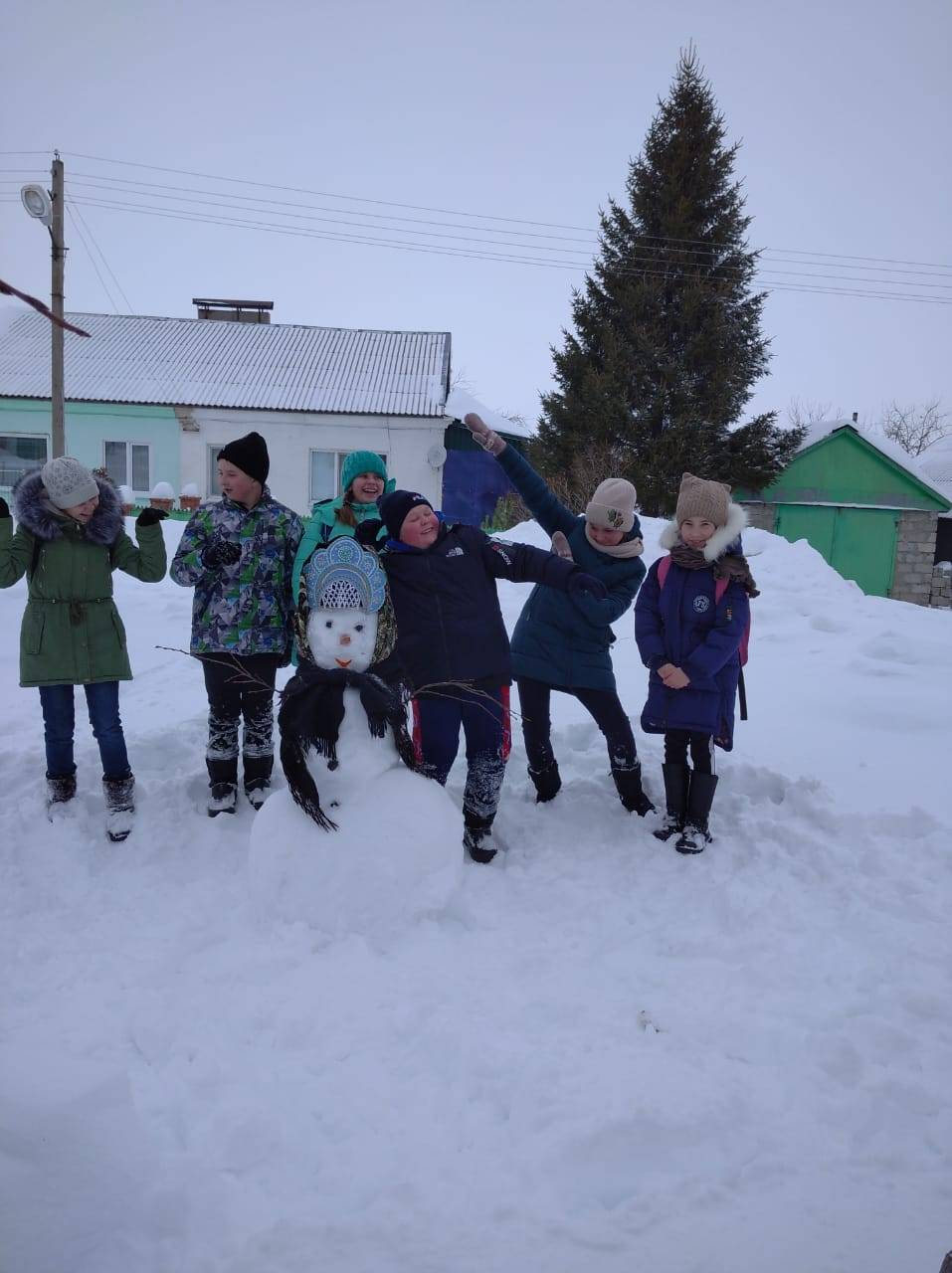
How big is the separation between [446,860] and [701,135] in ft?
61.1

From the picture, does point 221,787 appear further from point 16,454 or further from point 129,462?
point 16,454

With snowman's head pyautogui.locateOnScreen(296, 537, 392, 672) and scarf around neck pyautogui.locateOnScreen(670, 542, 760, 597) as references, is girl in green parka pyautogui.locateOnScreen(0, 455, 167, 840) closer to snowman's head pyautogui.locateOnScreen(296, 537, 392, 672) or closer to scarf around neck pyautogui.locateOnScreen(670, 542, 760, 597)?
snowman's head pyautogui.locateOnScreen(296, 537, 392, 672)

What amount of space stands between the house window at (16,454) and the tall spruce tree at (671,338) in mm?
10676

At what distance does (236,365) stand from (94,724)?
15357 mm

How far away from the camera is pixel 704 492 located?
3.46m

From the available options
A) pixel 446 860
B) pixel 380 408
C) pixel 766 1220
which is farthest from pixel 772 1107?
pixel 380 408

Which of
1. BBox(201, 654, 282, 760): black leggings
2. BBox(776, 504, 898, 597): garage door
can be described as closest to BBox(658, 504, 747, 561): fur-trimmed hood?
BBox(201, 654, 282, 760): black leggings

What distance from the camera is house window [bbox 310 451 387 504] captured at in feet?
53.6

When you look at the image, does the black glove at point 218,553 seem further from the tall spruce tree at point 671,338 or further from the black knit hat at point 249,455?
the tall spruce tree at point 671,338

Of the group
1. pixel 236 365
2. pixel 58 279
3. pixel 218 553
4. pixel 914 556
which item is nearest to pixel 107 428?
pixel 236 365

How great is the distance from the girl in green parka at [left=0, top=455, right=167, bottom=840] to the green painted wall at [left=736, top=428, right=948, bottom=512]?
15837mm

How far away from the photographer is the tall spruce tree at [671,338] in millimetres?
16047

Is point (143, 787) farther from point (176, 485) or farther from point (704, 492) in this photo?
point (176, 485)

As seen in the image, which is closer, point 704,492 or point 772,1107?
point 772,1107
